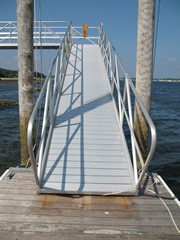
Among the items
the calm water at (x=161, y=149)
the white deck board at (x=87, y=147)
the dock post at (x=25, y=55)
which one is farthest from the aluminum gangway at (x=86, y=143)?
the calm water at (x=161, y=149)

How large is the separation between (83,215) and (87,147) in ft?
5.03

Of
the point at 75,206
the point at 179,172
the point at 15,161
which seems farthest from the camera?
the point at 15,161

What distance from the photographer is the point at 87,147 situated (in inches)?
164

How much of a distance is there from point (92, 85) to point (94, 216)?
478 cm

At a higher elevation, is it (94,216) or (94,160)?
(94,160)

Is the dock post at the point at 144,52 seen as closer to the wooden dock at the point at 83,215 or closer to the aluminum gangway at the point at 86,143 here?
the aluminum gangway at the point at 86,143

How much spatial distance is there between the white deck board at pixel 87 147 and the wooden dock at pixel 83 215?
23cm

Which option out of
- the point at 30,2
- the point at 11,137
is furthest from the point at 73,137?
the point at 11,137

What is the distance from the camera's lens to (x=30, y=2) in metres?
4.33

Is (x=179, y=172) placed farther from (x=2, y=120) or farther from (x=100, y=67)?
(x=2, y=120)

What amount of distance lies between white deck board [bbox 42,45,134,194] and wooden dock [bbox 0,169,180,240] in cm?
23

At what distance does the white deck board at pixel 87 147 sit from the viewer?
3422 millimetres

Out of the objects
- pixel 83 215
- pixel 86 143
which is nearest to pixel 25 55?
pixel 86 143

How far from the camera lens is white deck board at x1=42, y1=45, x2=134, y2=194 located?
342cm
